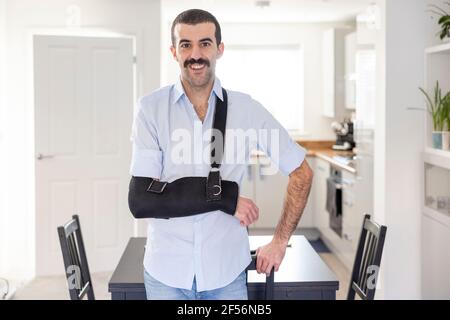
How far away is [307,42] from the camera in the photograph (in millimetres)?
5680

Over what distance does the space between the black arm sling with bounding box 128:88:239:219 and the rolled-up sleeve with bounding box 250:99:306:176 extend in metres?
0.08

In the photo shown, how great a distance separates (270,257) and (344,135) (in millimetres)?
3896

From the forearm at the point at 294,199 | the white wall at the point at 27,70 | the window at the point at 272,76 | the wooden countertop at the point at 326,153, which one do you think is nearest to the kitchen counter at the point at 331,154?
the wooden countertop at the point at 326,153

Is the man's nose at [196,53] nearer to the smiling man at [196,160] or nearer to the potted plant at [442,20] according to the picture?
the smiling man at [196,160]

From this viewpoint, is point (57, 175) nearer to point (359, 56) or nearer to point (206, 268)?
point (359, 56)

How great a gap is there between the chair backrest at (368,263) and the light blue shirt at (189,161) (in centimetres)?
83

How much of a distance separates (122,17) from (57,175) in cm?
118

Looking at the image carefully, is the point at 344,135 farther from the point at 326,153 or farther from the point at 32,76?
the point at 32,76

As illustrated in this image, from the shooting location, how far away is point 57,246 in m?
4.14

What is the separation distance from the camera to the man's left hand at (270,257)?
4.64 ft

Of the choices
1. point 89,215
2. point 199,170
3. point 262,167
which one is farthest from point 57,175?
point 199,170

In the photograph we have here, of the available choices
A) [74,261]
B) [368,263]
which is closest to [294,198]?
[368,263]

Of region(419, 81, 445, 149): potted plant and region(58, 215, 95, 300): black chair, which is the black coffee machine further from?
region(58, 215, 95, 300): black chair

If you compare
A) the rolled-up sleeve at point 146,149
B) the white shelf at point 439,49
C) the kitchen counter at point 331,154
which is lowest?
the kitchen counter at point 331,154
